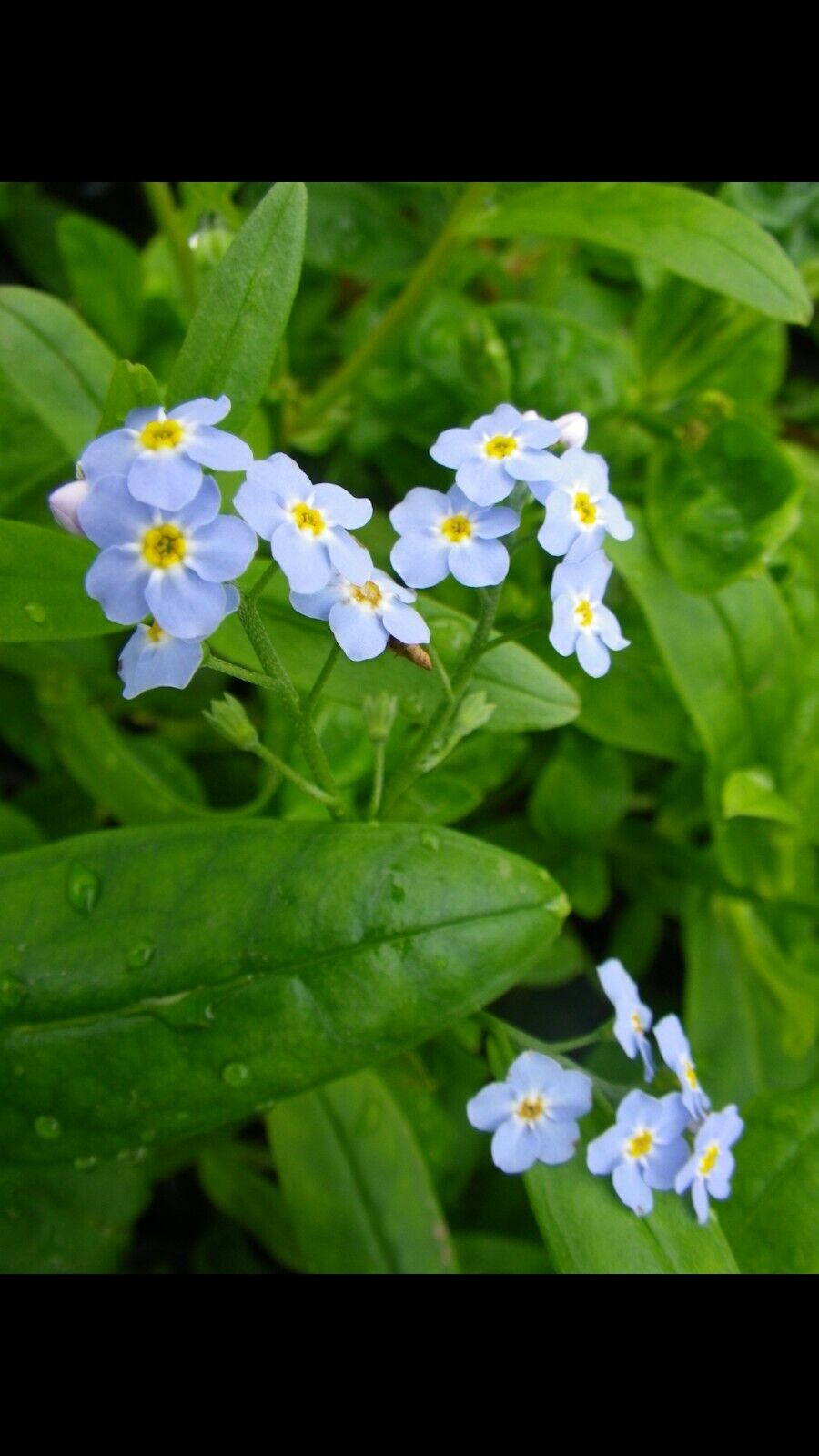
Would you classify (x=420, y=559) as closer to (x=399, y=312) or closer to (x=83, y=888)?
(x=83, y=888)

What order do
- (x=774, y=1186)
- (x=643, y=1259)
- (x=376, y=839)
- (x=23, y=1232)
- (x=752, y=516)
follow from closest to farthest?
(x=376, y=839), (x=643, y=1259), (x=774, y=1186), (x=23, y=1232), (x=752, y=516)

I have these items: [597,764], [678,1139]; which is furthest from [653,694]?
[678,1139]

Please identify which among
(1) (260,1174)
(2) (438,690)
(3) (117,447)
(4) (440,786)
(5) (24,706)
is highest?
(3) (117,447)

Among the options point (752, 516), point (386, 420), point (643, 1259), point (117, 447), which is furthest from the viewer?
point (386, 420)

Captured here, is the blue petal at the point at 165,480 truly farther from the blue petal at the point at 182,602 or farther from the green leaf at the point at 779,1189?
the green leaf at the point at 779,1189

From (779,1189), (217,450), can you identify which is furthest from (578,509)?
(779,1189)

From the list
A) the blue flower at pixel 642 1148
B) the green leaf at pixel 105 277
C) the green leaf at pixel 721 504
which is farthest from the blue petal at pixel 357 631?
the green leaf at pixel 105 277

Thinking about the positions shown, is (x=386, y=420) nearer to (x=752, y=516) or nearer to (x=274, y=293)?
(x=752, y=516)
